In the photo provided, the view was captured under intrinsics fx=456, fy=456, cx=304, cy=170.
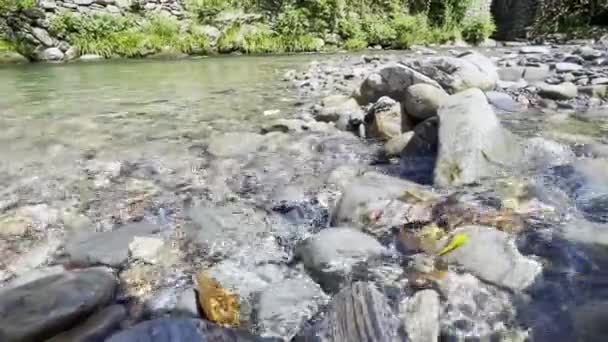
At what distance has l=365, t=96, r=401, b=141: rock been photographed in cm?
336

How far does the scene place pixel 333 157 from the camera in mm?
3076

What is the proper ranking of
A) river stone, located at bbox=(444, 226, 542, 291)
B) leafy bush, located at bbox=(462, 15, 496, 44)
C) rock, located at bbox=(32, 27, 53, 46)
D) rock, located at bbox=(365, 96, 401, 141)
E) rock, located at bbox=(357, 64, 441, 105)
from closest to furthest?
river stone, located at bbox=(444, 226, 542, 291) → rock, located at bbox=(365, 96, 401, 141) → rock, located at bbox=(357, 64, 441, 105) → rock, located at bbox=(32, 27, 53, 46) → leafy bush, located at bbox=(462, 15, 496, 44)

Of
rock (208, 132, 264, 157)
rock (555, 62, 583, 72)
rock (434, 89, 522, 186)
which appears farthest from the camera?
rock (555, 62, 583, 72)

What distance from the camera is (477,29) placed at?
14320mm

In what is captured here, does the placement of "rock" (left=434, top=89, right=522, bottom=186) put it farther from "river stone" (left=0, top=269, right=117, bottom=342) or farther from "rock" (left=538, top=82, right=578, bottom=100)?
"rock" (left=538, top=82, right=578, bottom=100)

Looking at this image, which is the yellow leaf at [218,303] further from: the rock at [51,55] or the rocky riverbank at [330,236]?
the rock at [51,55]

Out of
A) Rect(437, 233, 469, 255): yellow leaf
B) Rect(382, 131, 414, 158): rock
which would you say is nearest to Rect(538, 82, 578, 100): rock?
Rect(382, 131, 414, 158): rock

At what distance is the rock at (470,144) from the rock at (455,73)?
3.72 ft

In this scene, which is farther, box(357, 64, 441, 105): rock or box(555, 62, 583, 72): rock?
box(555, 62, 583, 72): rock

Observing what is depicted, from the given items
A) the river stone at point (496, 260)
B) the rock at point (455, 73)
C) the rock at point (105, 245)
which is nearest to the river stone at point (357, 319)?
the river stone at point (496, 260)

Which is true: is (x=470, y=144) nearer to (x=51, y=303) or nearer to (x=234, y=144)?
(x=234, y=144)

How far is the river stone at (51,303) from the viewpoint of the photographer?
4.19 feet

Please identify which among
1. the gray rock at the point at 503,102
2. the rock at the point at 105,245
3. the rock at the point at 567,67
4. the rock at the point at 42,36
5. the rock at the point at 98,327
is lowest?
the rock at the point at 105,245

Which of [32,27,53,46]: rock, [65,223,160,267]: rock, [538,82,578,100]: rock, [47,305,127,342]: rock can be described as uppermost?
[32,27,53,46]: rock
